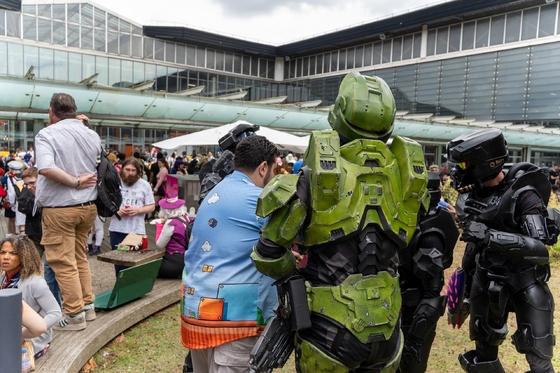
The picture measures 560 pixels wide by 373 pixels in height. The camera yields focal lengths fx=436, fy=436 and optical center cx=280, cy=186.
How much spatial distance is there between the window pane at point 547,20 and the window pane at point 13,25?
3265 cm

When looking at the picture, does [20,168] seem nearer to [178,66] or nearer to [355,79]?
[355,79]

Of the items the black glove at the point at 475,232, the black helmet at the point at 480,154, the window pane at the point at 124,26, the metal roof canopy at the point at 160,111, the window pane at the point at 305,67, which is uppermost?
the window pane at the point at 124,26

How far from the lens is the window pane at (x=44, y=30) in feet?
90.8

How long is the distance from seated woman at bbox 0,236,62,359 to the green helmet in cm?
255

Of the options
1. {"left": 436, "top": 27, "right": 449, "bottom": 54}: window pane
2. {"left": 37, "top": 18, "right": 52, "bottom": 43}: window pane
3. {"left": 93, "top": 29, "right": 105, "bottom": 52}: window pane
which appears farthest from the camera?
{"left": 436, "top": 27, "right": 449, "bottom": 54}: window pane

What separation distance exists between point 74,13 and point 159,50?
6933mm

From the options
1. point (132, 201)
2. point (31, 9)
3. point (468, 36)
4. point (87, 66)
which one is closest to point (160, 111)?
point (132, 201)

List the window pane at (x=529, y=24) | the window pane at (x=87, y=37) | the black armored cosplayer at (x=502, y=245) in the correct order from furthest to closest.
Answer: the window pane at (x=87, y=37), the window pane at (x=529, y=24), the black armored cosplayer at (x=502, y=245)

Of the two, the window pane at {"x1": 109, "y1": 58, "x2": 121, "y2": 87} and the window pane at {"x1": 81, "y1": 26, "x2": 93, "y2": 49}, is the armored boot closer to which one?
the window pane at {"x1": 109, "y1": 58, "x2": 121, "y2": 87}

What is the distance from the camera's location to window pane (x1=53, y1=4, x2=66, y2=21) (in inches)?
1108

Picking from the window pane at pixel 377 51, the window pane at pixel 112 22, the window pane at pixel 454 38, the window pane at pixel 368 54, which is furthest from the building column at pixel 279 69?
the window pane at pixel 454 38

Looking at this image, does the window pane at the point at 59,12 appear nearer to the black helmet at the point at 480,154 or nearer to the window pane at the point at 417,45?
the window pane at the point at 417,45

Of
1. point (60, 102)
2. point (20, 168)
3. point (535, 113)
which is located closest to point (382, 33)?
point (535, 113)

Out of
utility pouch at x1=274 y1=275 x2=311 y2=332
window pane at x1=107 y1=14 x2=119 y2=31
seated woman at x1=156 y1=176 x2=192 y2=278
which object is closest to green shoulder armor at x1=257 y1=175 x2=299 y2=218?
utility pouch at x1=274 y1=275 x2=311 y2=332
